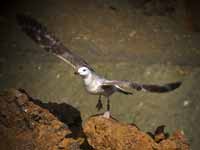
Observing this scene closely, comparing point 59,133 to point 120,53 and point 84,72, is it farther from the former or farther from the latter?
point 120,53

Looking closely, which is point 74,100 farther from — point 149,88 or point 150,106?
point 149,88

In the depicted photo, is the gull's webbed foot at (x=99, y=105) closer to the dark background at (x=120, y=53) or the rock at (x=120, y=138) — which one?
the dark background at (x=120, y=53)

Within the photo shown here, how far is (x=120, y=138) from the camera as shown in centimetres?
274

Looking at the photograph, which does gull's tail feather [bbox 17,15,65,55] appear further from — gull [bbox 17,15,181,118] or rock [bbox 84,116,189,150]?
rock [bbox 84,116,189,150]

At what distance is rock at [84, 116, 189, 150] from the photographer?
2.74m

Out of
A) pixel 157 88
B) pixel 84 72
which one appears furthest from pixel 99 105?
pixel 157 88

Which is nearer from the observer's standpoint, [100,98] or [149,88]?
[149,88]

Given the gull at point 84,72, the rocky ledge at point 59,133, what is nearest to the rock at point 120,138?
the rocky ledge at point 59,133

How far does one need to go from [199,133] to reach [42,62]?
1.37m

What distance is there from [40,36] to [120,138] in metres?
1.02

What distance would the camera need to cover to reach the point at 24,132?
2.92 m

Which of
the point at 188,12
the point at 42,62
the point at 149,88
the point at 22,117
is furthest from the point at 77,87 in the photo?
the point at 188,12

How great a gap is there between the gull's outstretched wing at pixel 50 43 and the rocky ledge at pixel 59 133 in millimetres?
367

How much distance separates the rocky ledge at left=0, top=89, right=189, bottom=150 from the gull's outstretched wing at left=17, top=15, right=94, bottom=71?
367mm
